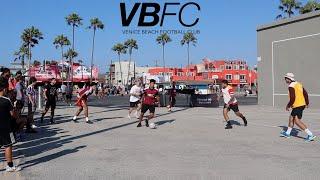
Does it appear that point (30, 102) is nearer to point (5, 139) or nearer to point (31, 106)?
point (31, 106)

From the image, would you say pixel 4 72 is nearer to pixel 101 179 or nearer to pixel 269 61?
pixel 101 179

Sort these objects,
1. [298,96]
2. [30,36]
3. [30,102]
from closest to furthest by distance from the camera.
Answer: [298,96]
[30,102]
[30,36]

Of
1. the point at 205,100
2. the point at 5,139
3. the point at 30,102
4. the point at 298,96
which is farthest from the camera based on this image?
the point at 205,100

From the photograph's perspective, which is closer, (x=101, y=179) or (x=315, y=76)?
(x=101, y=179)

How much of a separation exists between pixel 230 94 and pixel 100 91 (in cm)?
4433

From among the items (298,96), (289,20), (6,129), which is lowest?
(6,129)

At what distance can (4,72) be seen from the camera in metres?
10.8

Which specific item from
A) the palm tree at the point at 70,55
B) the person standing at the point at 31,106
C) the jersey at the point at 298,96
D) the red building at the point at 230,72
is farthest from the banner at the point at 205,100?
the red building at the point at 230,72

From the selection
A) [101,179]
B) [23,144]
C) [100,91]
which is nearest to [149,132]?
[23,144]

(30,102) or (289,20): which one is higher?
(289,20)

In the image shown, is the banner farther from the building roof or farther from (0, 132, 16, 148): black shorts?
(0, 132, 16, 148): black shorts

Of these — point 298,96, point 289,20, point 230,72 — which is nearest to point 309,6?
point 289,20

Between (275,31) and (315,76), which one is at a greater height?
(275,31)

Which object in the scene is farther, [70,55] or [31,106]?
[70,55]
